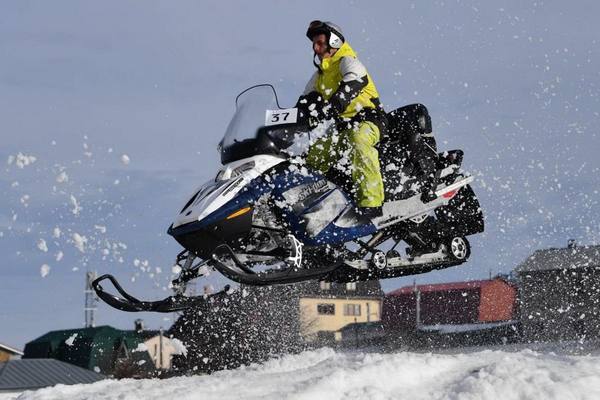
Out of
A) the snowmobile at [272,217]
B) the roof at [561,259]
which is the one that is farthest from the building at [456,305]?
Answer: the snowmobile at [272,217]

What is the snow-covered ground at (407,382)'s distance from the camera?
217 inches

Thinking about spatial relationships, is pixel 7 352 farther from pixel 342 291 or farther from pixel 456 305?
pixel 342 291

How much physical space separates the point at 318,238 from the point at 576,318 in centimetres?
2728

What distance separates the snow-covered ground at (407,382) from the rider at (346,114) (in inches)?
79.5

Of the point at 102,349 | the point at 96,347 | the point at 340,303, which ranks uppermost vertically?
the point at 340,303

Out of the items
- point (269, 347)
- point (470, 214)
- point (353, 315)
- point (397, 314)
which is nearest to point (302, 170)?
point (470, 214)

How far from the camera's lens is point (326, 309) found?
193 feet

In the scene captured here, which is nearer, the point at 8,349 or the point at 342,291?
the point at 8,349

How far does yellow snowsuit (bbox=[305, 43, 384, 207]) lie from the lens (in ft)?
26.3

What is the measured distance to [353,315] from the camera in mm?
60375

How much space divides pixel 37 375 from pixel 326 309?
105ft

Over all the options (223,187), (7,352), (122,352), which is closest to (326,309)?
(122,352)

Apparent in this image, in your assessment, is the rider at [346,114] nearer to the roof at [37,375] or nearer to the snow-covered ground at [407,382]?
the snow-covered ground at [407,382]

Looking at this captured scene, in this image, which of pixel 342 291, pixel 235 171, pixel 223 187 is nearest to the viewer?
pixel 223 187
